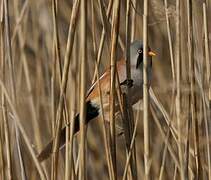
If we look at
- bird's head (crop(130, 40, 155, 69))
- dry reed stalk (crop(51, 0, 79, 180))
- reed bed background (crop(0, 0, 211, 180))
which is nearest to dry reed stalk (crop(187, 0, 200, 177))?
reed bed background (crop(0, 0, 211, 180))

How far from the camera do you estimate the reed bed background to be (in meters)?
1.10

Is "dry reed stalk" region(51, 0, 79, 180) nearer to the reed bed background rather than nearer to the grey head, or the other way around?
the reed bed background

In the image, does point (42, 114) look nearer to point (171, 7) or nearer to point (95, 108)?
point (95, 108)

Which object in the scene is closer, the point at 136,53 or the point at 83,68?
the point at 83,68

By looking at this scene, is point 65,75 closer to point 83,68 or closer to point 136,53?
point 83,68

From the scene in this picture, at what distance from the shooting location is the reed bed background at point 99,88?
1.10 m

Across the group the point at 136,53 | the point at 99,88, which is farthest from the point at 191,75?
the point at 136,53

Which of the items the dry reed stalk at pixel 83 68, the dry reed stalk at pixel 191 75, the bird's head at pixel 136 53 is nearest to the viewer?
the dry reed stalk at pixel 83 68

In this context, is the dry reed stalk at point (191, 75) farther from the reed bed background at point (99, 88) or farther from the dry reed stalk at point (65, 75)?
Answer: the dry reed stalk at point (65, 75)

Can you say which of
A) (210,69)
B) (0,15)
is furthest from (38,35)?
(210,69)

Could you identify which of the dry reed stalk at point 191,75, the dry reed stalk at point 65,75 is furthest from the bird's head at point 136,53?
the dry reed stalk at point 65,75

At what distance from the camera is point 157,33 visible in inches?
94.9

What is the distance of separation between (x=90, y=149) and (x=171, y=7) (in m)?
1.35

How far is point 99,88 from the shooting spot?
111 centimetres
